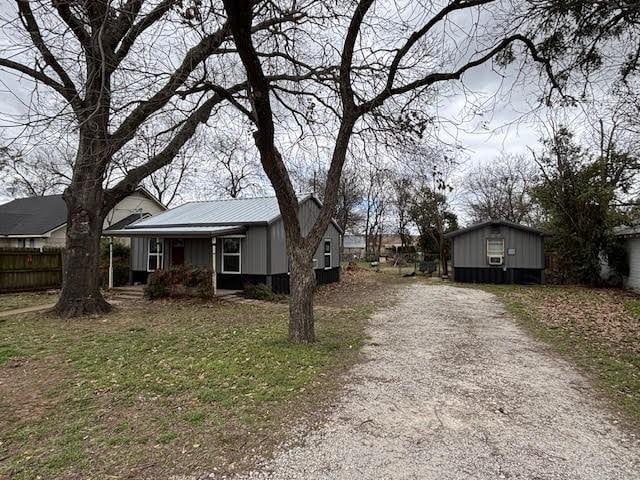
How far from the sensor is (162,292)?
12477 millimetres

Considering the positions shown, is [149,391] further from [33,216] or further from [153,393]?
[33,216]

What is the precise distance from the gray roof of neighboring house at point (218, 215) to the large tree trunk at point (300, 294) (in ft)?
25.8

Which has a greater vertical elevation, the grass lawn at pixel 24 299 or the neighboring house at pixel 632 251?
the neighboring house at pixel 632 251

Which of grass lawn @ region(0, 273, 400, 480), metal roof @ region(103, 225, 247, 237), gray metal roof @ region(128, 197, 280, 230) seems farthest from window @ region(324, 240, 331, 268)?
grass lawn @ region(0, 273, 400, 480)

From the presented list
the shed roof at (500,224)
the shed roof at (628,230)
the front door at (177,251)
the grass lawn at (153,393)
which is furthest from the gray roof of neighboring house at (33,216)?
the shed roof at (628,230)

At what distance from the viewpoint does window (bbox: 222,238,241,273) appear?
14.9 metres

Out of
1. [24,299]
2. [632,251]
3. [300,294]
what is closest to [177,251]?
[24,299]

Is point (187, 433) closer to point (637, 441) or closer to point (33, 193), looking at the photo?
point (637, 441)

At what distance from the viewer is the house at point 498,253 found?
18234mm

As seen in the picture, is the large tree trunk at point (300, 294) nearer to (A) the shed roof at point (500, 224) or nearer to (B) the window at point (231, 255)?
(B) the window at point (231, 255)

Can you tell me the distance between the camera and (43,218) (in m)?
23.7

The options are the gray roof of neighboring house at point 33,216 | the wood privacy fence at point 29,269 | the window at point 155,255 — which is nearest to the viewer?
the wood privacy fence at point 29,269

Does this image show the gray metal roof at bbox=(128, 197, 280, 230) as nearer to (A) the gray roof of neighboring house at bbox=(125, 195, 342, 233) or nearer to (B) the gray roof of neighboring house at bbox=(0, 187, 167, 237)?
(A) the gray roof of neighboring house at bbox=(125, 195, 342, 233)

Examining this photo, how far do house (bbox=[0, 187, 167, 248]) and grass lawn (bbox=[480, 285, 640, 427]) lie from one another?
756 inches
